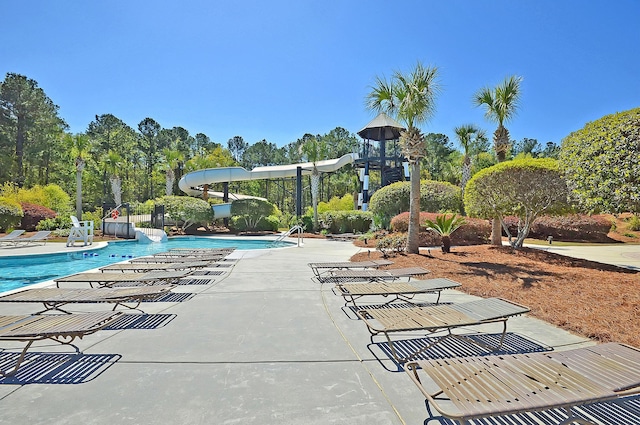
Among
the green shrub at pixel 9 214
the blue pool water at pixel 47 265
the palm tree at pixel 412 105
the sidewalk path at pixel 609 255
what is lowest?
the blue pool water at pixel 47 265

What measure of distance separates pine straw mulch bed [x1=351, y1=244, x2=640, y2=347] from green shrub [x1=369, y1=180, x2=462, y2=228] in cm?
838

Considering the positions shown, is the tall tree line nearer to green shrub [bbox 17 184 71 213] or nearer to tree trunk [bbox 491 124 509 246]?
green shrub [bbox 17 184 71 213]

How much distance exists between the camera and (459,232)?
17.5 meters

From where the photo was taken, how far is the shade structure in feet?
102

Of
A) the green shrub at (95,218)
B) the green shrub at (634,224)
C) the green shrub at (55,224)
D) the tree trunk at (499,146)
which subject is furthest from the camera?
the green shrub at (95,218)

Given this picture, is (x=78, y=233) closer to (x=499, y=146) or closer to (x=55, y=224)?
(x=55, y=224)

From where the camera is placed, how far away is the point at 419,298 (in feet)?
20.8

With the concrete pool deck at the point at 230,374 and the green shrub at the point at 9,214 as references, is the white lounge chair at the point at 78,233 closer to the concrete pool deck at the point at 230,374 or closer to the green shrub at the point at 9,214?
the green shrub at the point at 9,214

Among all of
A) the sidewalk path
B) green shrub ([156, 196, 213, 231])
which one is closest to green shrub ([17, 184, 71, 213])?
green shrub ([156, 196, 213, 231])

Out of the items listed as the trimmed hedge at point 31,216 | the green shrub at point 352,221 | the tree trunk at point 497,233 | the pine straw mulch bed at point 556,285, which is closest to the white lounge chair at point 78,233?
the trimmed hedge at point 31,216

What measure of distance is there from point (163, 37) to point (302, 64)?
5027 millimetres

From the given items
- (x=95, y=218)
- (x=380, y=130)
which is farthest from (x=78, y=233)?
(x=380, y=130)

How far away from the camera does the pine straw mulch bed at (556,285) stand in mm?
4594

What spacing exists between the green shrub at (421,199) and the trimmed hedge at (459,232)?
2573 millimetres
